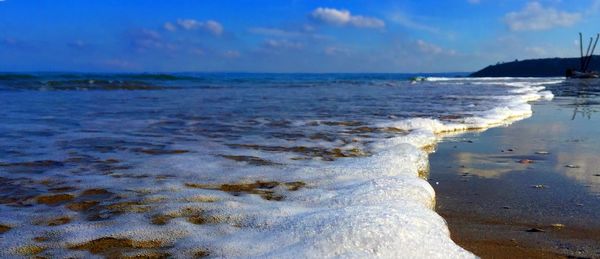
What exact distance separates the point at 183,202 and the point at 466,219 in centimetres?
200

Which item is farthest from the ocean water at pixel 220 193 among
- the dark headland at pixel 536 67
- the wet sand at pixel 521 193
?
the dark headland at pixel 536 67

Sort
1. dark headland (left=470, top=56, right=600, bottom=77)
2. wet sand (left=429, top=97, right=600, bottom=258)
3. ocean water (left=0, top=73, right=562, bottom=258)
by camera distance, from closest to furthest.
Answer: ocean water (left=0, top=73, right=562, bottom=258), wet sand (left=429, top=97, right=600, bottom=258), dark headland (left=470, top=56, right=600, bottom=77)

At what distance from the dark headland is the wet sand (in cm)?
8216

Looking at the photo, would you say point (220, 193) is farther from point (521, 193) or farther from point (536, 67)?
point (536, 67)

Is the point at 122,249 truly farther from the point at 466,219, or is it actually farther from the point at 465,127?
the point at 465,127

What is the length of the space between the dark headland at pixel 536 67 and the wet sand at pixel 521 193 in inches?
3235

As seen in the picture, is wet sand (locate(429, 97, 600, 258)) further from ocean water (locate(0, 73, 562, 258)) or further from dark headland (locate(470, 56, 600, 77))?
dark headland (locate(470, 56, 600, 77))

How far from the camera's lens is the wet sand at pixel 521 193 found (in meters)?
2.86

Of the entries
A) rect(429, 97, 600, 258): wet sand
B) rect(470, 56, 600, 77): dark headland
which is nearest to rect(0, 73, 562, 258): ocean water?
rect(429, 97, 600, 258): wet sand

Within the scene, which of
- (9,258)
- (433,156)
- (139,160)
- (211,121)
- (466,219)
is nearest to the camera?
(9,258)

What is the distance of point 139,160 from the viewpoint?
5102mm

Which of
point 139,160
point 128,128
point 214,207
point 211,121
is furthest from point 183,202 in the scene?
point 211,121

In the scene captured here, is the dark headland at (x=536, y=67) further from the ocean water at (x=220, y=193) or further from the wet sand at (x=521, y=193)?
the ocean water at (x=220, y=193)

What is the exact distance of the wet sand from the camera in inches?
112
